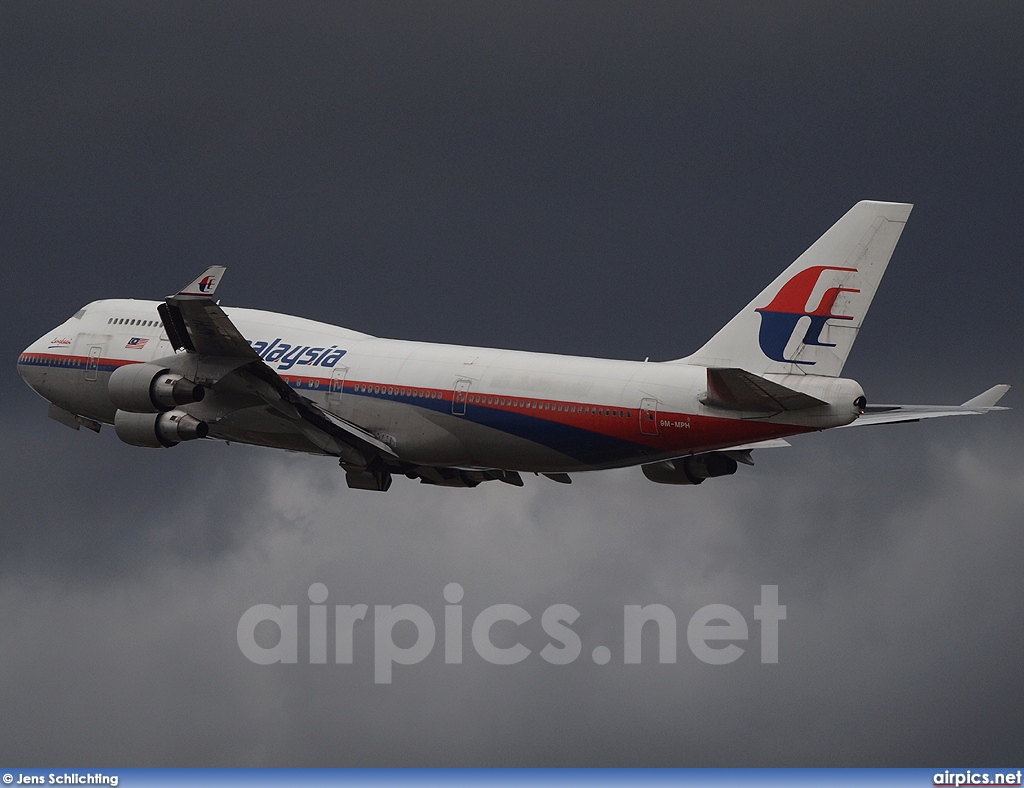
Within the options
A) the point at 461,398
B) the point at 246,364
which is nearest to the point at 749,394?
the point at 461,398

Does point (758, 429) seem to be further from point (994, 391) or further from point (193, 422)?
point (193, 422)

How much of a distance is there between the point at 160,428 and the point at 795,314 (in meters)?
22.0

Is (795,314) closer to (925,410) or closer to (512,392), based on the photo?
(925,410)

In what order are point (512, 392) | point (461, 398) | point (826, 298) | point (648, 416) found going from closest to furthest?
point (826, 298) → point (648, 416) → point (512, 392) → point (461, 398)

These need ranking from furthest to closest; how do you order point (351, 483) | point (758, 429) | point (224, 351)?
point (351, 483), point (224, 351), point (758, 429)

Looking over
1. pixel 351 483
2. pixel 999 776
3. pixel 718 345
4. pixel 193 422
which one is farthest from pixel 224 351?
pixel 999 776

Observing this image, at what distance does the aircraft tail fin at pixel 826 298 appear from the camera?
68.8 m

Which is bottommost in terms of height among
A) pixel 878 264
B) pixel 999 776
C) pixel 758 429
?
pixel 999 776

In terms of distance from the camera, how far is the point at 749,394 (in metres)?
67.0

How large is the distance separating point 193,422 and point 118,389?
2791 mm

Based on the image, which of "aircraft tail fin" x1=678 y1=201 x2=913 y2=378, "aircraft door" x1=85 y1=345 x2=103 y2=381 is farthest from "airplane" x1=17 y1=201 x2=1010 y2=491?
"aircraft door" x1=85 y1=345 x2=103 y2=381

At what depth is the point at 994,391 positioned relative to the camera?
71.5 meters

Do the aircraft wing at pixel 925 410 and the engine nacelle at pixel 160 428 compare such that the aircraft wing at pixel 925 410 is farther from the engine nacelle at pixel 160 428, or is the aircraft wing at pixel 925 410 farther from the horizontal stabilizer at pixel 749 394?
the engine nacelle at pixel 160 428

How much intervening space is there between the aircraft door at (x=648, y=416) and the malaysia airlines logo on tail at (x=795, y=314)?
416 centimetres
